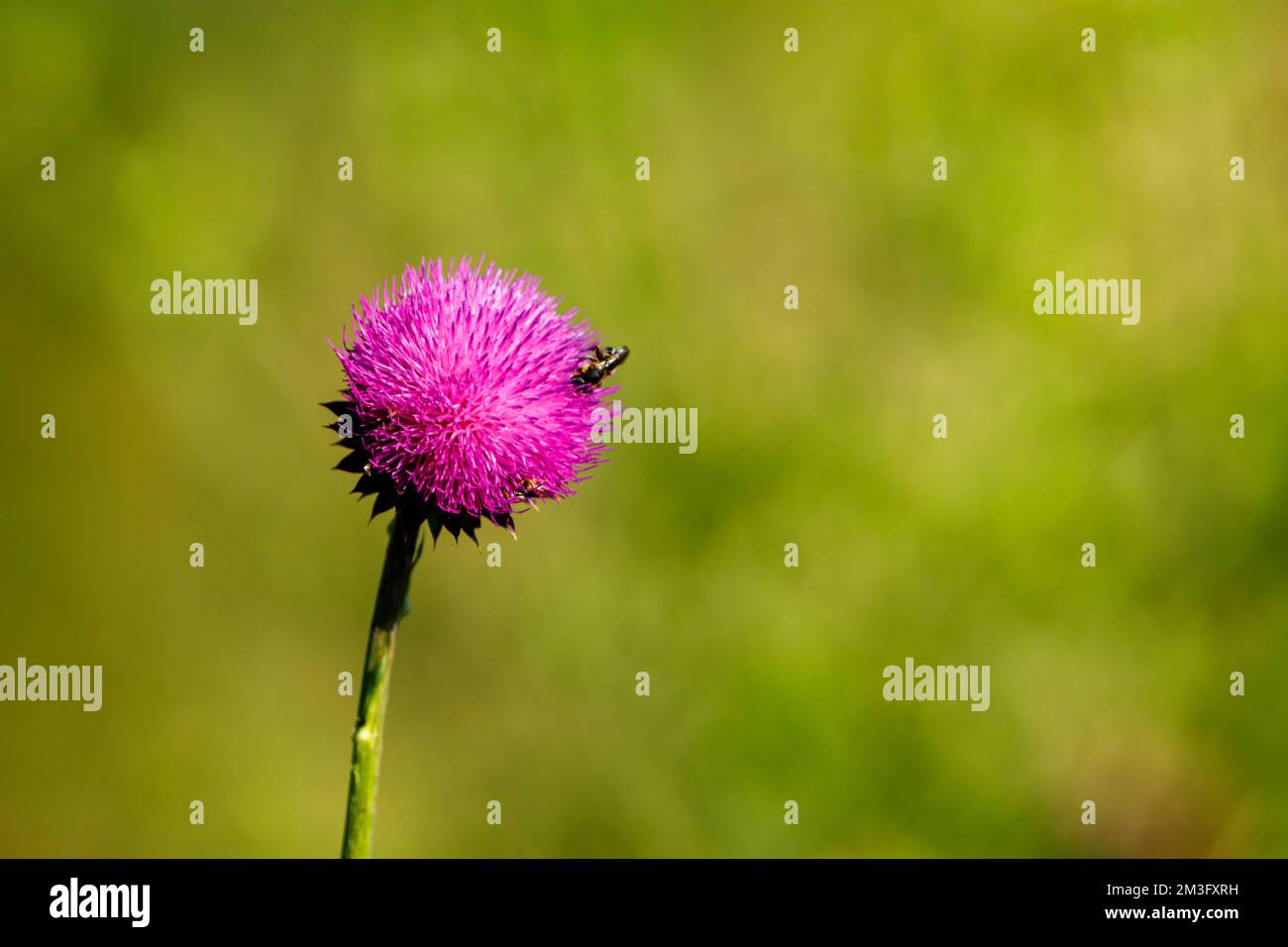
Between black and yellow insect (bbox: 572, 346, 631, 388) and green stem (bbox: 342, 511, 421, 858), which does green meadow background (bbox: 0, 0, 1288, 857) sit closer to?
black and yellow insect (bbox: 572, 346, 631, 388)

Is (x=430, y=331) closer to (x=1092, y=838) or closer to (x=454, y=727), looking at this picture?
(x=454, y=727)

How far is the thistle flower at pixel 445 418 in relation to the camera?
11.4 ft

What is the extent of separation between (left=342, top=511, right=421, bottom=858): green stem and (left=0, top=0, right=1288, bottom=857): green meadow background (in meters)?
3.69

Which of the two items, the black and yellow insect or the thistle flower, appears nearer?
the thistle flower

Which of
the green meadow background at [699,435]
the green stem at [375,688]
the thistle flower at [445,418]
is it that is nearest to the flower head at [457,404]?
the thistle flower at [445,418]

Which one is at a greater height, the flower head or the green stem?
the flower head

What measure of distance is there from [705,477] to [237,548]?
2837 millimetres

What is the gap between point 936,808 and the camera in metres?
6.99

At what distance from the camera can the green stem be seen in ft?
10.8

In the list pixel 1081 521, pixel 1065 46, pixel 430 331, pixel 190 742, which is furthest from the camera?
pixel 1065 46

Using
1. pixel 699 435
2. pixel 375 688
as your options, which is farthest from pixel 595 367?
pixel 699 435

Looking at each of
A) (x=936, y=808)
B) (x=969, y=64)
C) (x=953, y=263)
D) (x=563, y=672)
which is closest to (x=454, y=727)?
(x=563, y=672)

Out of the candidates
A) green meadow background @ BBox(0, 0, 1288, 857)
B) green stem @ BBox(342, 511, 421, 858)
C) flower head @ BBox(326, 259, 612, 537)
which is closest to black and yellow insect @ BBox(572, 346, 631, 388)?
flower head @ BBox(326, 259, 612, 537)

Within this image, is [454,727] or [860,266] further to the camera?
[860,266]
